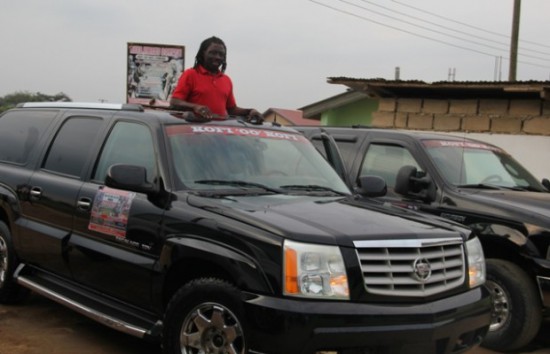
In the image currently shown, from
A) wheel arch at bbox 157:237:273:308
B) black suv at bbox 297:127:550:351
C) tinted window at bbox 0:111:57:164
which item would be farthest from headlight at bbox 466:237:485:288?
tinted window at bbox 0:111:57:164

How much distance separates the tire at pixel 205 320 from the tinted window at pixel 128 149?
103 centimetres

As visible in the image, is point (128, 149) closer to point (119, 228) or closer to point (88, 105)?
point (119, 228)

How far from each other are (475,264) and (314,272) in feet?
4.35

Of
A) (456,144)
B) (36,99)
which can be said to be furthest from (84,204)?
(36,99)

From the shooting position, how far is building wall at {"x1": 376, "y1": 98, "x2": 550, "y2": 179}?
1141 cm

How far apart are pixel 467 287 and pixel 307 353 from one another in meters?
1.24

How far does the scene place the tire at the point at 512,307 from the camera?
5.13m

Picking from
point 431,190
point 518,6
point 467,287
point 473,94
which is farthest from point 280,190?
point 518,6

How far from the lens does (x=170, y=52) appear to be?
1523cm

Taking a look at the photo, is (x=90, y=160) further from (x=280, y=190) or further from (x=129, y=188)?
(x=280, y=190)

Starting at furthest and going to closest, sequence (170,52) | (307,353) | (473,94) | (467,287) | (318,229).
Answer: (170,52) < (473,94) < (467,287) < (318,229) < (307,353)

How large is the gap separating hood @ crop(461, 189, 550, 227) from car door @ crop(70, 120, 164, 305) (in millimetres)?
3012

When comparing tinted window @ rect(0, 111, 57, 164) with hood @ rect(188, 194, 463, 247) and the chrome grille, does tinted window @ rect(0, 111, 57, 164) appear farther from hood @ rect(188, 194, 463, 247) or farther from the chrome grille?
the chrome grille

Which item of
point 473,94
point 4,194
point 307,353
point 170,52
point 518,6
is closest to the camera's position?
point 307,353
